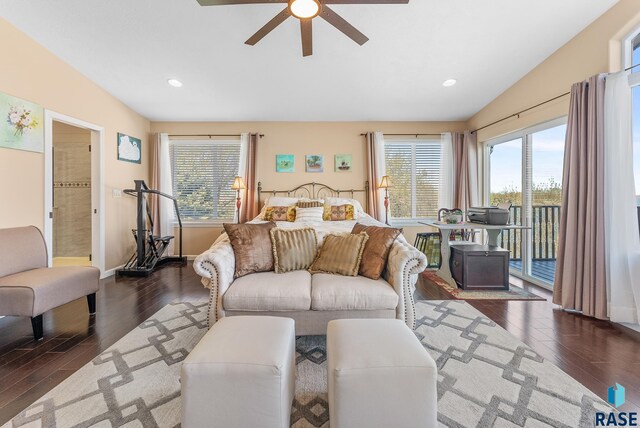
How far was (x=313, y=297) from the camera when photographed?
2.01 metres

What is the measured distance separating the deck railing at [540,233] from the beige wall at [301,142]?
244cm

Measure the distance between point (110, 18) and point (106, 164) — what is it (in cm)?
223

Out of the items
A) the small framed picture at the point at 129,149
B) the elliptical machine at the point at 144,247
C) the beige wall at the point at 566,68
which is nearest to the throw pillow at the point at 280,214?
the elliptical machine at the point at 144,247

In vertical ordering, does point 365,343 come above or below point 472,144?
Answer: below

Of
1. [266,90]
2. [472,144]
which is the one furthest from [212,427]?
[472,144]

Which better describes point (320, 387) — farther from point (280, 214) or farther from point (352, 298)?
point (280, 214)

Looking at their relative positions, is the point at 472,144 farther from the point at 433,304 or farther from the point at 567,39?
the point at 433,304

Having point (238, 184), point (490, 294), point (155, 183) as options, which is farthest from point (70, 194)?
point (490, 294)

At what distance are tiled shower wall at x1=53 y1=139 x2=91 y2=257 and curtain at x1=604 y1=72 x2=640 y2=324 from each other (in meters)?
7.47

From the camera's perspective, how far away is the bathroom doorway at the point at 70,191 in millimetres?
4984

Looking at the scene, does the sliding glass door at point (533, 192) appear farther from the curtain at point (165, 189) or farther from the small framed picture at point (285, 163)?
the curtain at point (165, 189)

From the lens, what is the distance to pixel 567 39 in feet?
9.39

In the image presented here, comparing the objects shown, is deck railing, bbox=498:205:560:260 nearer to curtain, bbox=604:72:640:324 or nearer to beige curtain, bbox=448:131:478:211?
beige curtain, bbox=448:131:478:211

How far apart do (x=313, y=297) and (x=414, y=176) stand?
3905 millimetres
